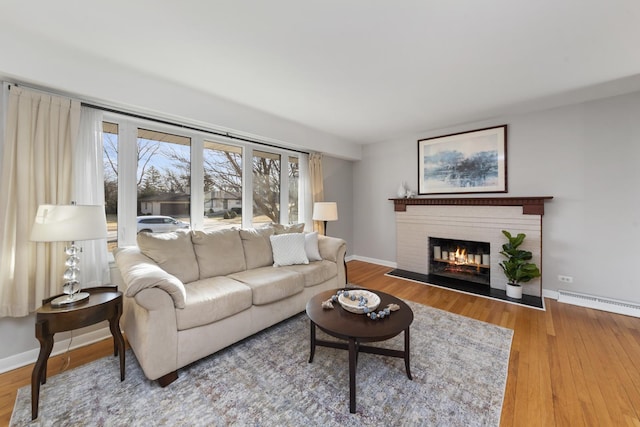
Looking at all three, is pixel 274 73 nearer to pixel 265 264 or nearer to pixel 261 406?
pixel 265 264

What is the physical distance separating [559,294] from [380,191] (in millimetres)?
3016

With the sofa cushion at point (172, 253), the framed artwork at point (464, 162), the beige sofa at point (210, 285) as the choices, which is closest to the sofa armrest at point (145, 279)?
the beige sofa at point (210, 285)

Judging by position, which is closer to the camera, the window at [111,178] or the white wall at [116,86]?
the white wall at [116,86]

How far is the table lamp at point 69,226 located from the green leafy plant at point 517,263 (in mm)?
4443

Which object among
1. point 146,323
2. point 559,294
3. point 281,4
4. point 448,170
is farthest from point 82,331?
point 559,294

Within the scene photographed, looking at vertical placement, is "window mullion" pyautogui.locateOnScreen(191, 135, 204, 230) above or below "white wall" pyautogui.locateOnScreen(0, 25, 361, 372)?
below

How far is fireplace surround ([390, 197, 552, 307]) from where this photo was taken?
3.31m

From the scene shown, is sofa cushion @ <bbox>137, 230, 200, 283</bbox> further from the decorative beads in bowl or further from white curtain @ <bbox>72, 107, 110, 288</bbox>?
the decorative beads in bowl

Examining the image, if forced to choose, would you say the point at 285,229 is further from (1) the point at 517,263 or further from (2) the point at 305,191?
(1) the point at 517,263

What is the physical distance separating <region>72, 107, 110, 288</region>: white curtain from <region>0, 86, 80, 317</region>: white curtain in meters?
0.13

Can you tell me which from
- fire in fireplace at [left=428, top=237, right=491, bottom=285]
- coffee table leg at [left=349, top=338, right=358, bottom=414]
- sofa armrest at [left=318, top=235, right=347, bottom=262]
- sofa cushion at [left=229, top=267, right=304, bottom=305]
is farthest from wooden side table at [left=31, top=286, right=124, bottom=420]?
fire in fireplace at [left=428, top=237, right=491, bottom=285]

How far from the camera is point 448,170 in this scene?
4.08 meters

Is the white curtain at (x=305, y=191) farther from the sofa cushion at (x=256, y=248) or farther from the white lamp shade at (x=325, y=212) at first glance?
the sofa cushion at (x=256, y=248)

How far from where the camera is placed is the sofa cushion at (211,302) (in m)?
1.82
